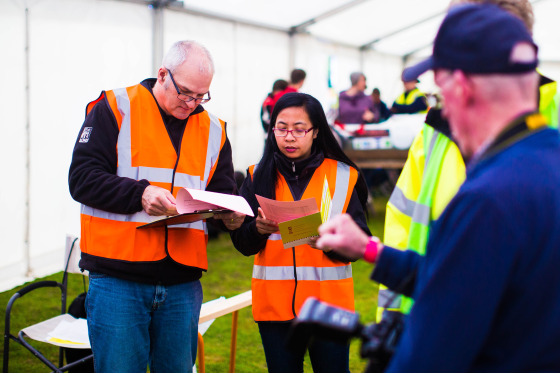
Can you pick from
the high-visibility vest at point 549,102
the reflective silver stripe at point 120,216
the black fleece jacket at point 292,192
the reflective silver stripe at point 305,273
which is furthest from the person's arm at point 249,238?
the high-visibility vest at point 549,102

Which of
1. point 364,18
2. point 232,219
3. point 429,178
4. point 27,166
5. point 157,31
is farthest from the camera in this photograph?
point 364,18

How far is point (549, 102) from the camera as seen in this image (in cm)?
186

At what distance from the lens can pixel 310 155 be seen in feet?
9.32

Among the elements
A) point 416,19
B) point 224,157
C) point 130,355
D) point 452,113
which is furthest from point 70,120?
point 416,19

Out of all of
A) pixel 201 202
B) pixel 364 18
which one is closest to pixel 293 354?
pixel 201 202

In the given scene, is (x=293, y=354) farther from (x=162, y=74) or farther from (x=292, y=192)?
(x=162, y=74)

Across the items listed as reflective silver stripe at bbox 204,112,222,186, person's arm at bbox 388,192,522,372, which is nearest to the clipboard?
reflective silver stripe at bbox 204,112,222,186

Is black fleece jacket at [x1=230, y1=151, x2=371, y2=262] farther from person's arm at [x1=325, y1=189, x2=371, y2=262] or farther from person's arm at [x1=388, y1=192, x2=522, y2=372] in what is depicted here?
person's arm at [x1=388, y1=192, x2=522, y2=372]

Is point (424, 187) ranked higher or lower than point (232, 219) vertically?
higher

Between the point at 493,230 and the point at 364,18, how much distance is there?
11.3 metres

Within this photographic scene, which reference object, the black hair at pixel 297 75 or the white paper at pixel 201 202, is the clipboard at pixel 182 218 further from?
the black hair at pixel 297 75

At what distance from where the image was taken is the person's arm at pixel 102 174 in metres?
2.31

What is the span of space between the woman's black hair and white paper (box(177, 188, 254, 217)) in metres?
0.39

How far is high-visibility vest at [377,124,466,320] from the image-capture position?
169cm
